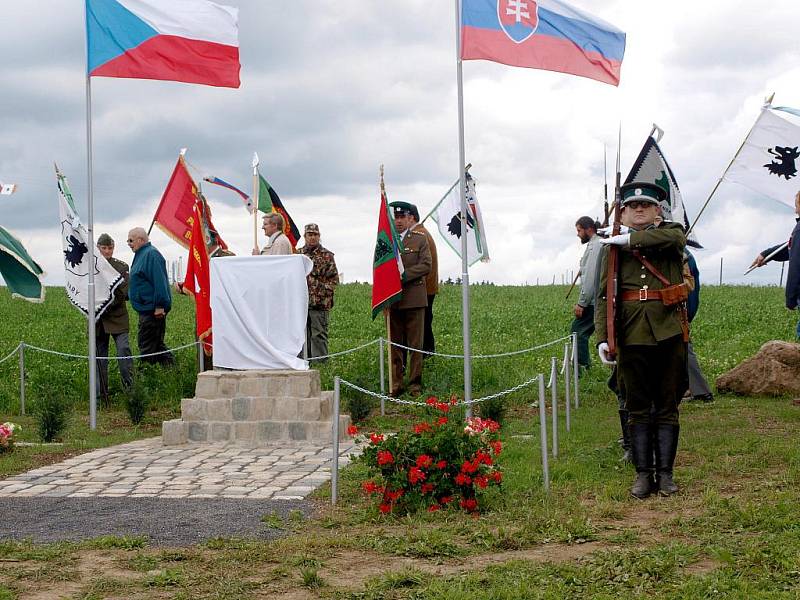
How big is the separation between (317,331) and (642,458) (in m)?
9.07

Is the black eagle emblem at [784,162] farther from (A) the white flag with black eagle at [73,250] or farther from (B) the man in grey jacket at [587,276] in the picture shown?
(A) the white flag with black eagle at [73,250]

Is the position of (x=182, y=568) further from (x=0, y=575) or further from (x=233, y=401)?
(x=233, y=401)

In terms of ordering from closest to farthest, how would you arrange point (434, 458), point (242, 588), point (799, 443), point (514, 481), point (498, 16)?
point (242, 588) < point (434, 458) < point (514, 481) < point (799, 443) < point (498, 16)

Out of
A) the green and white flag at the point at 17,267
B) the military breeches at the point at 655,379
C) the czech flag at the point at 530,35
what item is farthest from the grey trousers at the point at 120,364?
the military breeches at the point at 655,379

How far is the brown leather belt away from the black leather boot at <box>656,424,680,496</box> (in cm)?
94

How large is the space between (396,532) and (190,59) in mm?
8576

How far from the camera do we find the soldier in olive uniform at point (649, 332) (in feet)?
25.1

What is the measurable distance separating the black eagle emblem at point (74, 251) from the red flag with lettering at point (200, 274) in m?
1.46

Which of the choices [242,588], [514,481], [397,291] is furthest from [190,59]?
[242,588]

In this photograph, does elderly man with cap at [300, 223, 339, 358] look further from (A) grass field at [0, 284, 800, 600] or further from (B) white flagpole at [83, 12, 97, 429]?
(A) grass field at [0, 284, 800, 600]

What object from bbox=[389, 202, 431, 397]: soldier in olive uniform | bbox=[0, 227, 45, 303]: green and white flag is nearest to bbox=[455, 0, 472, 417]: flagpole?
bbox=[389, 202, 431, 397]: soldier in olive uniform

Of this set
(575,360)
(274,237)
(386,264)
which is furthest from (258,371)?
(575,360)

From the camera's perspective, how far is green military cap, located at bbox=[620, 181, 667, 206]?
778 cm

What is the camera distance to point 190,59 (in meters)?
13.6
